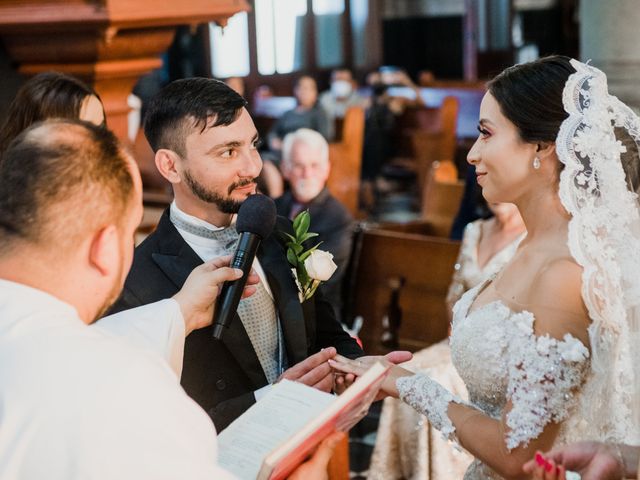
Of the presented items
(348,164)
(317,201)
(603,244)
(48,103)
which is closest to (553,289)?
(603,244)

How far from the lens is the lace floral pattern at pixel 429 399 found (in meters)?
2.41

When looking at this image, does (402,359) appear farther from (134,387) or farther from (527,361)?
(134,387)

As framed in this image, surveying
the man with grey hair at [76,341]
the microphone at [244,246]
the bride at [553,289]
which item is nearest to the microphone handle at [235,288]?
the microphone at [244,246]

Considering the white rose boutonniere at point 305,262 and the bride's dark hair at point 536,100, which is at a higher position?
the bride's dark hair at point 536,100

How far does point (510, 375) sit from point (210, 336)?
2.40 feet

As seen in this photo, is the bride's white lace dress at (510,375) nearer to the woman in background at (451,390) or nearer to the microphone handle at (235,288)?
the microphone handle at (235,288)

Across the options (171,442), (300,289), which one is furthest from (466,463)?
(171,442)

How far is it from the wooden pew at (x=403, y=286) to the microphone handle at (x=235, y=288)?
2.92 metres

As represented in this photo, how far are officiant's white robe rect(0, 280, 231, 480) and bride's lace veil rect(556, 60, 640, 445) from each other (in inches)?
42.8

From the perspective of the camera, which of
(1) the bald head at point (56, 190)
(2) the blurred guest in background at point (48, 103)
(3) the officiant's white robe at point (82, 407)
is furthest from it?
(2) the blurred guest in background at point (48, 103)

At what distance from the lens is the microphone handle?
6.90ft

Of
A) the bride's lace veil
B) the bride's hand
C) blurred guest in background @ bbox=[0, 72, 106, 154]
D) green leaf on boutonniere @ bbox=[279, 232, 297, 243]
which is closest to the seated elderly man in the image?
blurred guest in background @ bbox=[0, 72, 106, 154]

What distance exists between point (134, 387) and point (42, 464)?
17cm

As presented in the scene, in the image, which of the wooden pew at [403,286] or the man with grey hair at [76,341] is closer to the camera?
the man with grey hair at [76,341]
